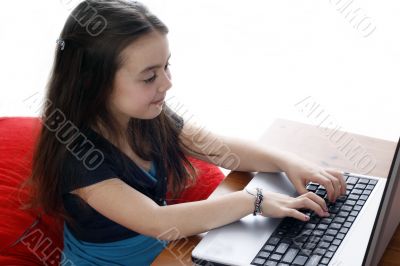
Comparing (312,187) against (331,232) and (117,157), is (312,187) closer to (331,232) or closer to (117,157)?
(331,232)

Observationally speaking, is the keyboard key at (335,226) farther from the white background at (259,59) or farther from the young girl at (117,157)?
the white background at (259,59)

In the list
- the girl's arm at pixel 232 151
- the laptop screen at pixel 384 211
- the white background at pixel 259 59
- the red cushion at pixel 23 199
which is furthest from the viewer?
the white background at pixel 259 59

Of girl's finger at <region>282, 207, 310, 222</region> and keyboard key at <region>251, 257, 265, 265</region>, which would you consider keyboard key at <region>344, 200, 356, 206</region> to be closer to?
girl's finger at <region>282, 207, 310, 222</region>

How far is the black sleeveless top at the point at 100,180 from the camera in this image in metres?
1.47

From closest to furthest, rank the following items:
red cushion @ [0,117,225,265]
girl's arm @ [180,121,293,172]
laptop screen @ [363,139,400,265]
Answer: laptop screen @ [363,139,400,265], girl's arm @ [180,121,293,172], red cushion @ [0,117,225,265]

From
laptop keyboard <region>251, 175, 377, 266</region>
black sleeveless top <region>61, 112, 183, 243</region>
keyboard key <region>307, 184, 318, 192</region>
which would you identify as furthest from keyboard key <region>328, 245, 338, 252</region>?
black sleeveless top <region>61, 112, 183, 243</region>

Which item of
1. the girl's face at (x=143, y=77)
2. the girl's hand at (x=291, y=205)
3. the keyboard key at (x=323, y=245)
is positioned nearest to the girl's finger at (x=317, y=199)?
the girl's hand at (x=291, y=205)

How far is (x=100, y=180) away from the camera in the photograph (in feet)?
4.79

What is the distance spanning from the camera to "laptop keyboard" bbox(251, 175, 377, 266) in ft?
4.19

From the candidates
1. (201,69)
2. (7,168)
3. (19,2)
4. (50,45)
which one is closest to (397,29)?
(201,69)

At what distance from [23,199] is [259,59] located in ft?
5.27

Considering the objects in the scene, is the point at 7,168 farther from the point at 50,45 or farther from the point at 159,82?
the point at 50,45


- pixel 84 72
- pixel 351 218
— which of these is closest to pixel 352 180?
pixel 351 218

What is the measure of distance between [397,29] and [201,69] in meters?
0.89
